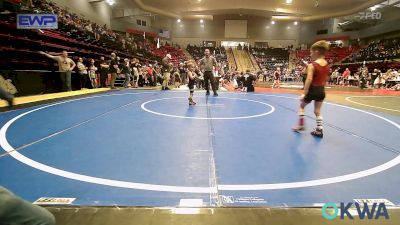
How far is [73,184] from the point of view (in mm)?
2445

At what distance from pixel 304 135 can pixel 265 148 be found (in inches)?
46.7

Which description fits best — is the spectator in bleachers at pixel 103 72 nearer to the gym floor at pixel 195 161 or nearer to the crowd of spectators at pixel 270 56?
the gym floor at pixel 195 161

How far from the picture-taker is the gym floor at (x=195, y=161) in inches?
89.8

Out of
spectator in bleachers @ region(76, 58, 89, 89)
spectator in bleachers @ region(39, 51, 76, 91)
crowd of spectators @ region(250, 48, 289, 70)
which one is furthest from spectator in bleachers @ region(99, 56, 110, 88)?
crowd of spectators @ region(250, 48, 289, 70)

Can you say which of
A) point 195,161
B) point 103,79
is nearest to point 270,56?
point 103,79

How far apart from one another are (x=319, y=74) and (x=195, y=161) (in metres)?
2.73

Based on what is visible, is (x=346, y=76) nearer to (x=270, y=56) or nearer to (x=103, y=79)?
(x=270, y=56)

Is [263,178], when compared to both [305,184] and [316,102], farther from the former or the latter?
[316,102]

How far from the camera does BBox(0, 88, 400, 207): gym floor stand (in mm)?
2282

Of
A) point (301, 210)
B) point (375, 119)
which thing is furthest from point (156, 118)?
point (375, 119)

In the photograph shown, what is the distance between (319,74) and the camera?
14.6ft

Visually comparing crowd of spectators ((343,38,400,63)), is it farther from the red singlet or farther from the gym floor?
the red singlet

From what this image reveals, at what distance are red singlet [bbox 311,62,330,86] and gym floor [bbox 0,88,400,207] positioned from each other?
886mm

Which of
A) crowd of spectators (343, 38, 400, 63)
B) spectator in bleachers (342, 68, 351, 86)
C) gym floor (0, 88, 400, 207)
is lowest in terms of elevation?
gym floor (0, 88, 400, 207)
